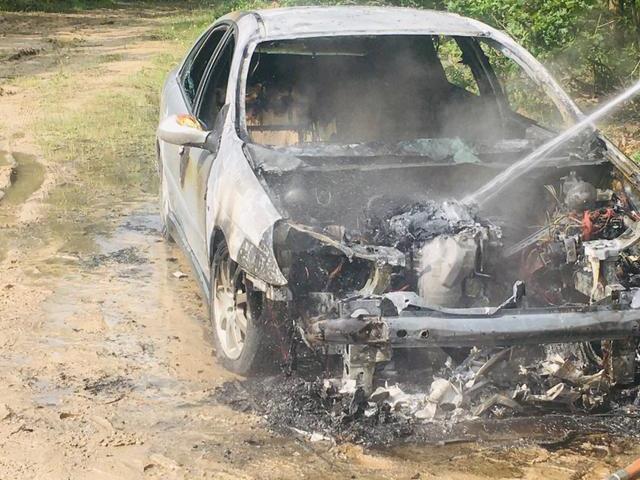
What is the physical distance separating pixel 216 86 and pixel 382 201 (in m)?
1.53

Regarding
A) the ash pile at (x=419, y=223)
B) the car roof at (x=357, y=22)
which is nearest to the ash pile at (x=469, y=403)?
the ash pile at (x=419, y=223)

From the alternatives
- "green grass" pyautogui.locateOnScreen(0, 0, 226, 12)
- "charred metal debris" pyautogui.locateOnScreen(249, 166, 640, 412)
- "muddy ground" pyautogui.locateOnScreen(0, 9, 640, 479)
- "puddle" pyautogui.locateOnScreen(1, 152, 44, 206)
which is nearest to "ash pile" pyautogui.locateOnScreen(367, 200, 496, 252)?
"charred metal debris" pyautogui.locateOnScreen(249, 166, 640, 412)

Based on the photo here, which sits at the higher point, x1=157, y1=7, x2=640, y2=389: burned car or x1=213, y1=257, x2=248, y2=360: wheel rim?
x1=157, y1=7, x2=640, y2=389: burned car

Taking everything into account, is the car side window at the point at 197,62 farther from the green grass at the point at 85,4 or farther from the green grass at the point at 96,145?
the green grass at the point at 85,4

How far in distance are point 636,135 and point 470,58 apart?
4533 mm

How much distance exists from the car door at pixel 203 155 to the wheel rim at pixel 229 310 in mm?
306

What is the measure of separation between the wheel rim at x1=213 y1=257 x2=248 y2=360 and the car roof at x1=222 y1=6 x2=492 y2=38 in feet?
5.13

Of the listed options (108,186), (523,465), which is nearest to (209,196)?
(523,465)

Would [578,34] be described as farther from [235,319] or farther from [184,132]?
[235,319]

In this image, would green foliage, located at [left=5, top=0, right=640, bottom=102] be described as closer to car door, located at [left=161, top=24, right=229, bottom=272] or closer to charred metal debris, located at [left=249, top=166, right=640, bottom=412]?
car door, located at [left=161, top=24, right=229, bottom=272]

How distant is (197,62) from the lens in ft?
22.3

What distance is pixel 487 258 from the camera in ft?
15.5

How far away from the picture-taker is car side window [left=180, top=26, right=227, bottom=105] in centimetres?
651

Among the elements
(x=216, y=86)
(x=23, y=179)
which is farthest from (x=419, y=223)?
(x=23, y=179)
